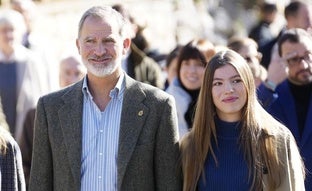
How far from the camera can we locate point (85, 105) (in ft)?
17.5

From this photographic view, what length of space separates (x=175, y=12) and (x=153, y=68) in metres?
10.4

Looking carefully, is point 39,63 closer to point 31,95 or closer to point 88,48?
point 31,95

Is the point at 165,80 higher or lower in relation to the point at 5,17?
lower

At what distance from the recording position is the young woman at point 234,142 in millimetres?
5309

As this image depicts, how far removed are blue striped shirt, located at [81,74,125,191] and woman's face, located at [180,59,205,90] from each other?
2154 millimetres

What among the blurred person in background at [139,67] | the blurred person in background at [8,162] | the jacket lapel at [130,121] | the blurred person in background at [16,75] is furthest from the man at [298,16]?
the blurred person in background at [8,162]

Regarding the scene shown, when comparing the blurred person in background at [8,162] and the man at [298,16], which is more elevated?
the man at [298,16]

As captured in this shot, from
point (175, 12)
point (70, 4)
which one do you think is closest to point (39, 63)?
point (70, 4)

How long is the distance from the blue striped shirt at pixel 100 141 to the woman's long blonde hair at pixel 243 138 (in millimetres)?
442

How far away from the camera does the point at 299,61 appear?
6727 mm

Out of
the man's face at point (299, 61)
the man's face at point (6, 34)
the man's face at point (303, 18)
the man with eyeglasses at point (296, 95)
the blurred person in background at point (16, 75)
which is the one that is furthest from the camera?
the man's face at point (303, 18)

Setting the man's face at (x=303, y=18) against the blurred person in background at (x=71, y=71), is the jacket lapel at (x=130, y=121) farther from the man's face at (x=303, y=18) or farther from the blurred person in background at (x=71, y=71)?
the man's face at (x=303, y=18)

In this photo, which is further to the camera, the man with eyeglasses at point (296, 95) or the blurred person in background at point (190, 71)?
the blurred person in background at point (190, 71)

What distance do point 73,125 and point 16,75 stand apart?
3.23 m
